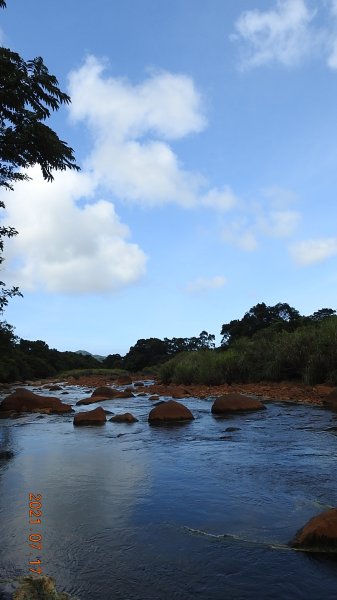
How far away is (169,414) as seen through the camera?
9141 mm

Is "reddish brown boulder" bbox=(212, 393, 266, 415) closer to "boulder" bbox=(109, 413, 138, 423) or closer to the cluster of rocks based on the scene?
the cluster of rocks

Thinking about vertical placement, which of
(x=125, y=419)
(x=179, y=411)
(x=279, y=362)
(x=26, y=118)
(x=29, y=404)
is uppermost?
(x=26, y=118)

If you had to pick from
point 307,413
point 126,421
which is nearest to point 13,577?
point 126,421

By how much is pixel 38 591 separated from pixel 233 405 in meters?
8.26

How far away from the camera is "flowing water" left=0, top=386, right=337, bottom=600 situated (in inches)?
96.4

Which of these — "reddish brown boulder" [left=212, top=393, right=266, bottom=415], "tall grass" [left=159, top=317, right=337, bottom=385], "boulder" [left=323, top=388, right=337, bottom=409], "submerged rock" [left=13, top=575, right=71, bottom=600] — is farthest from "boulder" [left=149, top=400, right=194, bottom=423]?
"submerged rock" [left=13, top=575, right=71, bottom=600]

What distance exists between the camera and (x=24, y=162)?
11.8 metres

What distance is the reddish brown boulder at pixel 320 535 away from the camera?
2.74m

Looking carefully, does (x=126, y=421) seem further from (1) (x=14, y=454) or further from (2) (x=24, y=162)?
(2) (x=24, y=162)

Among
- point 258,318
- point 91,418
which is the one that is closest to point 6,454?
point 91,418

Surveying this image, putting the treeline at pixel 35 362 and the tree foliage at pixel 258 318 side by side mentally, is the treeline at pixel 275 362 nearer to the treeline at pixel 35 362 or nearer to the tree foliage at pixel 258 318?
the treeline at pixel 35 362

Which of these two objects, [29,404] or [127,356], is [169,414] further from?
[127,356]

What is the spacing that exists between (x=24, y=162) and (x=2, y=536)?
10614mm
